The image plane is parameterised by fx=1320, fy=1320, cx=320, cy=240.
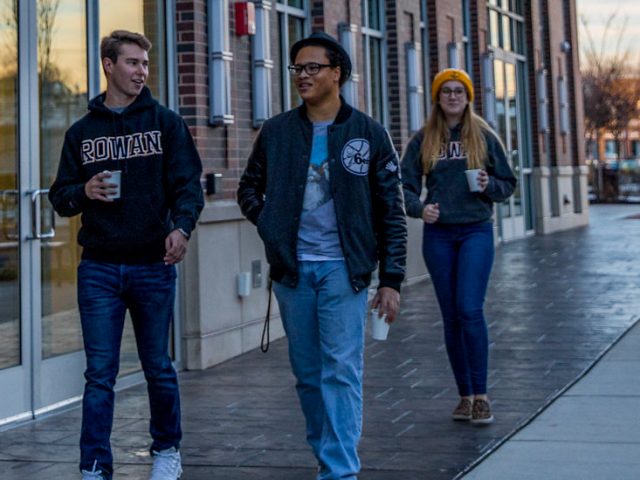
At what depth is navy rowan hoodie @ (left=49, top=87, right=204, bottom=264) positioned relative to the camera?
539 cm

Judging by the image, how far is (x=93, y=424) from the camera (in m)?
5.31

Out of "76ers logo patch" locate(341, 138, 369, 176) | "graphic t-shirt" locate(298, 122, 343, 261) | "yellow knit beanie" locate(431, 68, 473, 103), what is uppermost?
"yellow knit beanie" locate(431, 68, 473, 103)

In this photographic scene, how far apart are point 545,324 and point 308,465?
547cm

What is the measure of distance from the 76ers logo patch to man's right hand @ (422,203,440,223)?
1.81m

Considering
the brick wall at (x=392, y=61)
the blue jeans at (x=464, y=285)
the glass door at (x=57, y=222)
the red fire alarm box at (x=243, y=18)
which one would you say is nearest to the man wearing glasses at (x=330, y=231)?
the blue jeans at (x=464, y=285)

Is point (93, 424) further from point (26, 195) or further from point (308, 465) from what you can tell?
point (26, 195)

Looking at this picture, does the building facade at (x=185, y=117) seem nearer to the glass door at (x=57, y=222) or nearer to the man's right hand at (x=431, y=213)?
the glass door at (x=57, y=222)

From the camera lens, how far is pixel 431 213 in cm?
686

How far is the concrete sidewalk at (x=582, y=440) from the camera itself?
227 inches

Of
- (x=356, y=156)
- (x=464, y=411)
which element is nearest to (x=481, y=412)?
(x=464, y=411)

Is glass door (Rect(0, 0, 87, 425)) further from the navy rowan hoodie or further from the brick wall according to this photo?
the navy rowan hoodie

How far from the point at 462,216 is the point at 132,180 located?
2.14 meters

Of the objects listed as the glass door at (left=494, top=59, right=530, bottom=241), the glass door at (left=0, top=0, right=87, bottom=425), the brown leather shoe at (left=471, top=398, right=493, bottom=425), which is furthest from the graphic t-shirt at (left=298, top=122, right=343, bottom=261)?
the glass door at (left=494, top=59, right=530, bottom=241)

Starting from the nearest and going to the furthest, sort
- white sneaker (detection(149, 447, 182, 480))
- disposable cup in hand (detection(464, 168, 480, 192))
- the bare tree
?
white sneaker (detection(149, 447, 182, 480))
disposable cup in hand (detection(464, 168, 480, 192))
the bare tree
